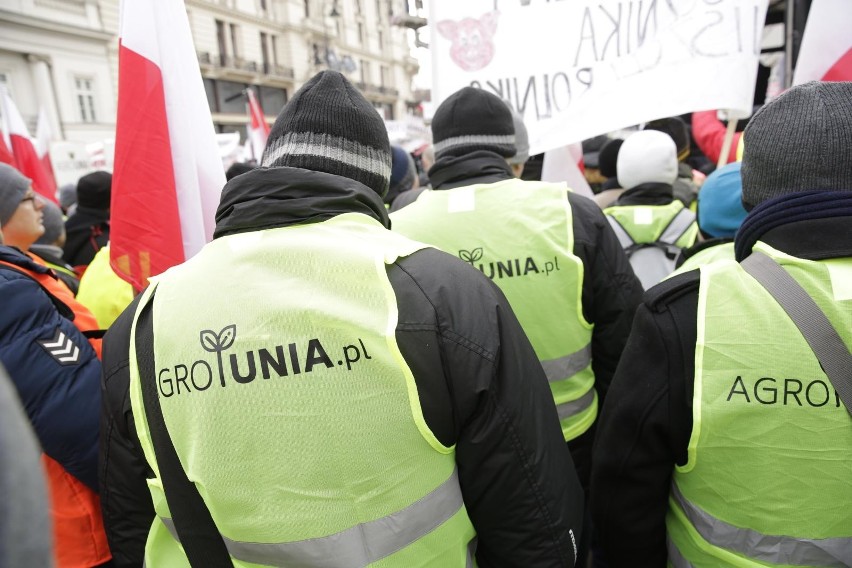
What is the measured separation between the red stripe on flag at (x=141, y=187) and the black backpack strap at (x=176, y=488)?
3.44 ft

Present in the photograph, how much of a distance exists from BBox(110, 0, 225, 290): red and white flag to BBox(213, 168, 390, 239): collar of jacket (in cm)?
107

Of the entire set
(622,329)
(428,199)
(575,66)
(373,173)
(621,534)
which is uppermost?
(575,66)

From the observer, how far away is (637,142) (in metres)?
3.00

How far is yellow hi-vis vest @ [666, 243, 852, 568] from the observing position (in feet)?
3.57

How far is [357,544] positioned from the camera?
3.43ft

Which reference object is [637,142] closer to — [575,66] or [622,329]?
[575,66]

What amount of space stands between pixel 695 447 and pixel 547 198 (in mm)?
1060

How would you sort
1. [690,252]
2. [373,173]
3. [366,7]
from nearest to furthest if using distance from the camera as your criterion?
[373,173]
[690,252]
[366,7]

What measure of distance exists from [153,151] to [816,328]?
2.11 m

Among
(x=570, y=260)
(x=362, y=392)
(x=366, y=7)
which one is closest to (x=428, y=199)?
(x=570, y=260)

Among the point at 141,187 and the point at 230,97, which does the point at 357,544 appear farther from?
the point at 230,97

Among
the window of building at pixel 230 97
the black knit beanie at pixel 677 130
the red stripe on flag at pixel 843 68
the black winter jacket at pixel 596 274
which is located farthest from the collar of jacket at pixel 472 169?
the window of building at pixel 230 97

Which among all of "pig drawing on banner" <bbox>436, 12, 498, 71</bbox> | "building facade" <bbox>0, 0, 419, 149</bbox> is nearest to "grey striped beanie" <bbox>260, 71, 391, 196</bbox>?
"pig drawing on banner" <bbox>436, 12, 498, 71</bbox>

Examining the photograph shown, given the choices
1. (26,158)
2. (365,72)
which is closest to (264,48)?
(365,72)
